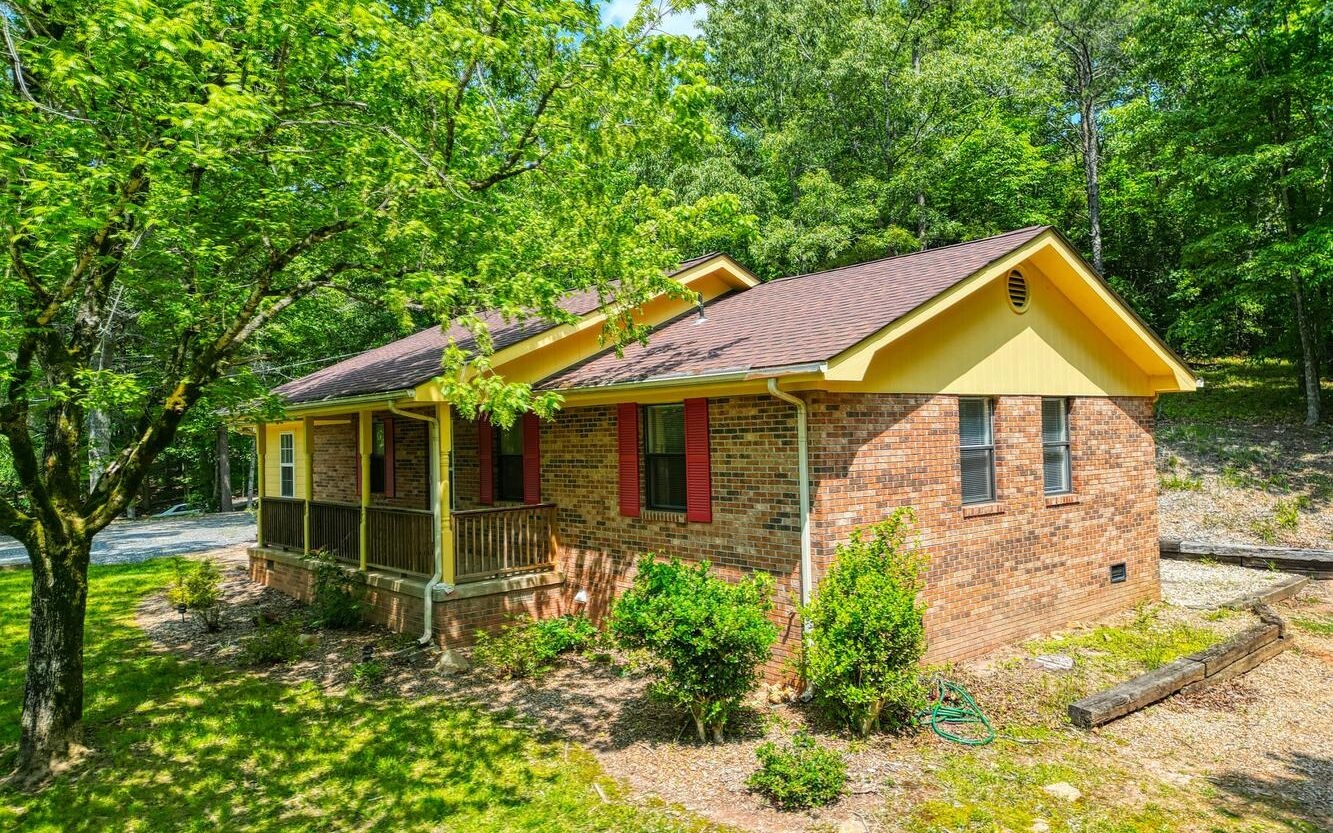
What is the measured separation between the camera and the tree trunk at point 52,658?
6.48 metres

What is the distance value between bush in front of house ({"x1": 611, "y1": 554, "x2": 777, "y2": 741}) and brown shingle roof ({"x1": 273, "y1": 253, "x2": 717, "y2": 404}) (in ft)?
10.7

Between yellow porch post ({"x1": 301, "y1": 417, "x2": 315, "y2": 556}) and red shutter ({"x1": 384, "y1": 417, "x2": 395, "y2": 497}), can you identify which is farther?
red shutter ({"x1": 384, "y1": 417, "x2": 395, "y2": 497})

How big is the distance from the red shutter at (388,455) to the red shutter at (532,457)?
3.98 meters

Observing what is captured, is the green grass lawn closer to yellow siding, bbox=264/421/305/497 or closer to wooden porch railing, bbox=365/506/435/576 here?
wooden porch railing, bbox=365/506/435/576

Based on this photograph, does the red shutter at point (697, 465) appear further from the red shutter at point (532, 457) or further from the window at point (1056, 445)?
the window at point (1056, 445)

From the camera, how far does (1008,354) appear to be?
31.6 ft

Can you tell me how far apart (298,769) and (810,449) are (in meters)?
5.53

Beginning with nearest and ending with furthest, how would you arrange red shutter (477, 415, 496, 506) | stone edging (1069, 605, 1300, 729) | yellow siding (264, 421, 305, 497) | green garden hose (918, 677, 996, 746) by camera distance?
green garden hose (918, 677, 996, 746)
stone edging (1069, 605, 1300, 729)
red shutter (477, 415, 496, 506)
yellow siding (264, 421, 305, 497)

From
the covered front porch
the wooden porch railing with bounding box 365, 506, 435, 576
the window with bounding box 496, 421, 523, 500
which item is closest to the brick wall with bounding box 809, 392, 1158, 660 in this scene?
the covered front porch

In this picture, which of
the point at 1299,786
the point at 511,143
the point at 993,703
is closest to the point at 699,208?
the point at 511,143

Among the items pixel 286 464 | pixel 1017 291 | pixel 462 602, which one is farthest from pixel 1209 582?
pixel 286 464

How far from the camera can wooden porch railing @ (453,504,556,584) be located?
970 cm

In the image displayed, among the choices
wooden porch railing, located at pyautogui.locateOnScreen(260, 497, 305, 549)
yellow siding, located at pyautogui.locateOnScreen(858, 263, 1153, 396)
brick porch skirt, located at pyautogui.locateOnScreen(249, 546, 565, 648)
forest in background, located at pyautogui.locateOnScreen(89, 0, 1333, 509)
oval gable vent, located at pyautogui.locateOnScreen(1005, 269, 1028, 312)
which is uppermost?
forest in background, located at pyautogui.locateOnScreen(89, 0, 1333, 509)

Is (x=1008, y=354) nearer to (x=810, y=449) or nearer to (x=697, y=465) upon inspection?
(x=810, y=449)
